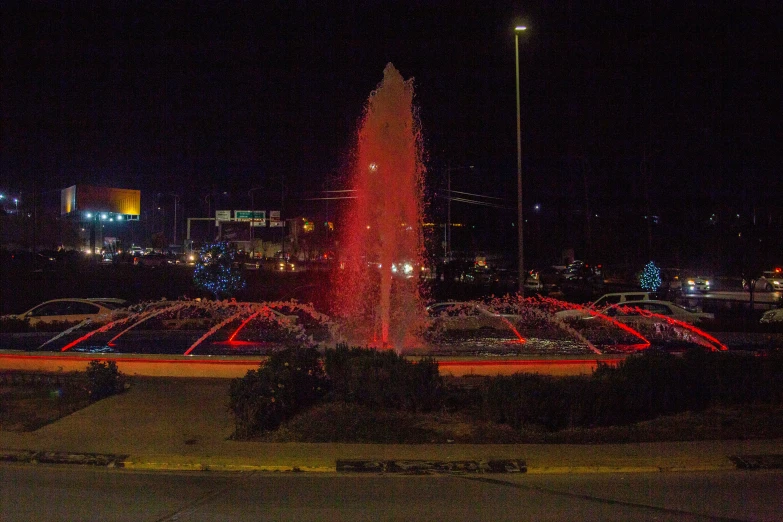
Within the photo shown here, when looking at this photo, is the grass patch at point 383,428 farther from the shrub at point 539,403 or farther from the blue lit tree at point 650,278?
the blue lit tree at point 650,278

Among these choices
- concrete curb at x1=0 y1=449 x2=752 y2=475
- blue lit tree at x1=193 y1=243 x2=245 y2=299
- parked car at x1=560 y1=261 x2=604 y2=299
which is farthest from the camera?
parked car at x1=560 y1=261 x2=604 y2=299

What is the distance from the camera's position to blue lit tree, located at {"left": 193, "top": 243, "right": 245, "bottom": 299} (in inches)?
1194

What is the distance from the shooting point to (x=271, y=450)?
9.27 m

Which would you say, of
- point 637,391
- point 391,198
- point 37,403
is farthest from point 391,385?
point 391,198

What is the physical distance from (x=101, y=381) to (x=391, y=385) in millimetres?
5033

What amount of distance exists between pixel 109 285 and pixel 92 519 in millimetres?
42305

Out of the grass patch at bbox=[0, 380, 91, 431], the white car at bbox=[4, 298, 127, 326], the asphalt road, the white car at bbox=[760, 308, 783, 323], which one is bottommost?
the asphalt road

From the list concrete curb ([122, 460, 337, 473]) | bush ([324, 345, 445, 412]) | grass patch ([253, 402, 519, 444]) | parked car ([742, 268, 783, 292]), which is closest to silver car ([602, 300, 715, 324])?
bush ([324, 345, 445, 412])

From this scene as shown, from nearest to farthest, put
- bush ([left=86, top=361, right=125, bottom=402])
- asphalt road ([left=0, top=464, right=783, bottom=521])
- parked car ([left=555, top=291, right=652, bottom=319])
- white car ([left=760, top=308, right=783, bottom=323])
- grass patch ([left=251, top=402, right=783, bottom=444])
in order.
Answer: asphalt road ([left=0, top=464, right=783, bottom=521]), grass patch ([left=251, top=402, right=783, bottom=444]), bush ([left=86, top=361, right=125, bottom=402]), parked car ([left=555, top=291, right=652, bottom=319]), white car ([left=760, top=308, right=783, bottom=323])

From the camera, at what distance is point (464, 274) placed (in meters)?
45.1

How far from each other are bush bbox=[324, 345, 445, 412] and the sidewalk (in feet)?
5.21

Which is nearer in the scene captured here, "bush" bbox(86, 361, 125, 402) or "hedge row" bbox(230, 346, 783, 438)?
"hedge row" bbox(230, 346, 783, 438)

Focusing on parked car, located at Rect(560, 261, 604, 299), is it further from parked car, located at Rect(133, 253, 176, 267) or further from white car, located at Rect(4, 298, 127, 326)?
parked car, located at Rect(133, 253, 176, 267)

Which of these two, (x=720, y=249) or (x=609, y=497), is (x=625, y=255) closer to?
(x=720, y=249)
